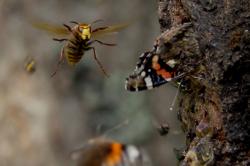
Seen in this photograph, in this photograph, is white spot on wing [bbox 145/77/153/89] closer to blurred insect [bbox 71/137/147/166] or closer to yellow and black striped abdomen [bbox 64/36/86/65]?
blurred insect [bbox 71/137/147/166]

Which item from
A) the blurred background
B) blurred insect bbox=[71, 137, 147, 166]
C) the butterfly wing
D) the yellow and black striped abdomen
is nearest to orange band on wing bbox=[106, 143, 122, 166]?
blurred insect bbox=[71, 137, 147, 166]

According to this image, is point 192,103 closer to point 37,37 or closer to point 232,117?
point 232,117

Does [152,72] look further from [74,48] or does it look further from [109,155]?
[74,48]

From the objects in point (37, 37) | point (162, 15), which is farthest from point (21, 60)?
point (162, 15)

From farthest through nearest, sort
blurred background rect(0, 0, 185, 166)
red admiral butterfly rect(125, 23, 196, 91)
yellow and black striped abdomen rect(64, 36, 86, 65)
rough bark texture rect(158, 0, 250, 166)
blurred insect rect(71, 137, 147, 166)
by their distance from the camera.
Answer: blurred background rect(0, 0, 185, 166) < yellow and black striped abdomen rect(64, 36, 86, 65) < blurred insect rect(71, 137, 147, 166) < red admiral butterfly rect(125, 23, 196, 91) < rough bark texture rect(158, 0, 250, 166)

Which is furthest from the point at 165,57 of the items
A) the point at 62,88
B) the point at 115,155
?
the point at 62,88

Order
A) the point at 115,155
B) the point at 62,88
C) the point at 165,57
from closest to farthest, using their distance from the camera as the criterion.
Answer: the point at 165,57 < the point at 115,155 < the point at 62,88
